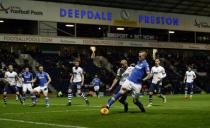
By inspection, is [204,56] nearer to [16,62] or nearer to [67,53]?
[67,53]

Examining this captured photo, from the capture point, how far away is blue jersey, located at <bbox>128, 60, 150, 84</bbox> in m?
20.4

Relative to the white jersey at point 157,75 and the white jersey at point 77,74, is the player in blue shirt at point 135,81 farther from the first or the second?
the white jersey at point 157,75

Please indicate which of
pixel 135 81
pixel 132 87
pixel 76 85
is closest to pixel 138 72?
pixel 135 81

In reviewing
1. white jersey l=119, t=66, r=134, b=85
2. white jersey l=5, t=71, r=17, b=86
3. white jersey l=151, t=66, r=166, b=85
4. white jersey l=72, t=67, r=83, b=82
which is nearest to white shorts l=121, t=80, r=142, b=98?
white jersey l=119, t=66, r=134, b=85

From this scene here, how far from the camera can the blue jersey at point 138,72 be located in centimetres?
2042

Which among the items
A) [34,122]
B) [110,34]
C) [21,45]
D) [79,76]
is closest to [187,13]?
[110,34]

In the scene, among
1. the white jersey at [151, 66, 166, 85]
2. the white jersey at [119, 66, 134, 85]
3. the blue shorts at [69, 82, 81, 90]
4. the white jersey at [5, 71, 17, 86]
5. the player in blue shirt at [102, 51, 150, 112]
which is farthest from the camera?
the white jersey at [5, 71, 17, 86]

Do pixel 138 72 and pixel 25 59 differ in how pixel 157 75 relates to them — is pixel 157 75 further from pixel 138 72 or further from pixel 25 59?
pixel 25 59

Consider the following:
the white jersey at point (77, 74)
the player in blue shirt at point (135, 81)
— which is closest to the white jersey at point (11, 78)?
the white jersey at point (77, 74)

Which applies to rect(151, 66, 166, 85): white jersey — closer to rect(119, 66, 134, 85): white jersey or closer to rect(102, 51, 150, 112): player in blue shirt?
rect(119, 66, 134, 85): white jersey

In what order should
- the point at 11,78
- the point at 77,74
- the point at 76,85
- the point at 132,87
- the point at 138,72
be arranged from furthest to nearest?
the point at 11,78 < the point at 76,85 < the point at 77,74 < the point at 138,72 < the point at 132,87

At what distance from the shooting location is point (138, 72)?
20500mm

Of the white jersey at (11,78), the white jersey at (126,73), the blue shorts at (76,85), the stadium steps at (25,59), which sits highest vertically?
the stadium steps at (25,59)

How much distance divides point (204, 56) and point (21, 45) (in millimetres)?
29037
